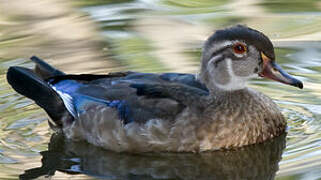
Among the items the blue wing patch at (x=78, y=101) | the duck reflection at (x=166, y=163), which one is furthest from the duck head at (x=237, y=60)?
the blue wing patch at (x=78, y=101)

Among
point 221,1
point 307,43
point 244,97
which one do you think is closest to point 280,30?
point 307,43

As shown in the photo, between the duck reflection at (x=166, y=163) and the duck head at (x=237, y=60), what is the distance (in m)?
0.68

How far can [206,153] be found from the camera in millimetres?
8633

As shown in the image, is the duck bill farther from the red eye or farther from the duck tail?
the duck tail

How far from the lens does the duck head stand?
872 centimetres

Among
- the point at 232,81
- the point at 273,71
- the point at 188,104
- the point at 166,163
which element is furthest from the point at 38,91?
the point at 273,71

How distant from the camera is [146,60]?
11.3 m

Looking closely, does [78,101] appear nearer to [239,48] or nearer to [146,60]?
[239,48]

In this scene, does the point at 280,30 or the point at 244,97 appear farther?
the point at 280,30

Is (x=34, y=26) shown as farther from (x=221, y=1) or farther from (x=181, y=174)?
(x=181, y=174)

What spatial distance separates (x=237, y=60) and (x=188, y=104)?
665mm

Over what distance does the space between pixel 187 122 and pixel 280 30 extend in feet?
13.3

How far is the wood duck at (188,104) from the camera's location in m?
8.68

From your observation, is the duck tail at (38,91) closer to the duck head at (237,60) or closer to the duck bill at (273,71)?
the duck head at (237,60)
